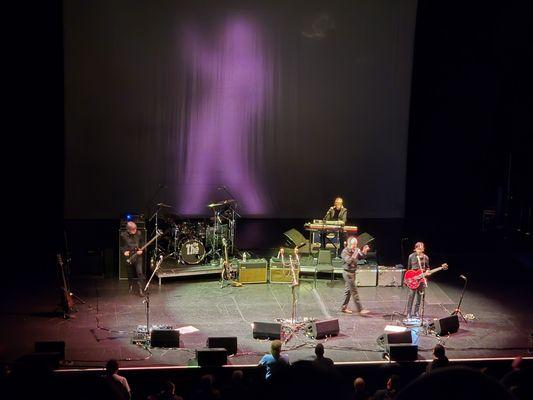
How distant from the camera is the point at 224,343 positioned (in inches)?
438

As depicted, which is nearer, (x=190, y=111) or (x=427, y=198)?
(x=190, y=111)

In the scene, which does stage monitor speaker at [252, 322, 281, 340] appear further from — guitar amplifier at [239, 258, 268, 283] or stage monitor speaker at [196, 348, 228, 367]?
guitar amplifier at [239, 258, 268, 283]

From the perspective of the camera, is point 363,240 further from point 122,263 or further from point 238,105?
point 122,263

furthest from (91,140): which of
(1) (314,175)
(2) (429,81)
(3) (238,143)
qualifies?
(2) (429,81)

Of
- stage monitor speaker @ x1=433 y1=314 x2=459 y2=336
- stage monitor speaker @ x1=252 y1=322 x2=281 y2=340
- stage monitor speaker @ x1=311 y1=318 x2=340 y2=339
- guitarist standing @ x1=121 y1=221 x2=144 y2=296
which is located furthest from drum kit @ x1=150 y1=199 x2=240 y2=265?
stage monitor speaker @ x1=433 y1=314 x2=459 y2=336

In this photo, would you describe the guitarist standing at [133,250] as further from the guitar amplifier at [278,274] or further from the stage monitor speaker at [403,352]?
the stage monitor speaker at [403,352]

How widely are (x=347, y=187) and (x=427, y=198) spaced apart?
2.15 m

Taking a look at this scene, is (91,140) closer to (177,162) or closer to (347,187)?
(177,162)

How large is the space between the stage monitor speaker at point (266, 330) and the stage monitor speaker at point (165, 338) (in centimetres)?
130

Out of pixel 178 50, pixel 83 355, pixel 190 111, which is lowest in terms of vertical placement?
pixel 83 355

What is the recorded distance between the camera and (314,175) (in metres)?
18.2

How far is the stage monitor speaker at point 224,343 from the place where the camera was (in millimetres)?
10945

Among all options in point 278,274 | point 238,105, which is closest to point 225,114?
point 238,105

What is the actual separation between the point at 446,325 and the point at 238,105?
24.6ft
